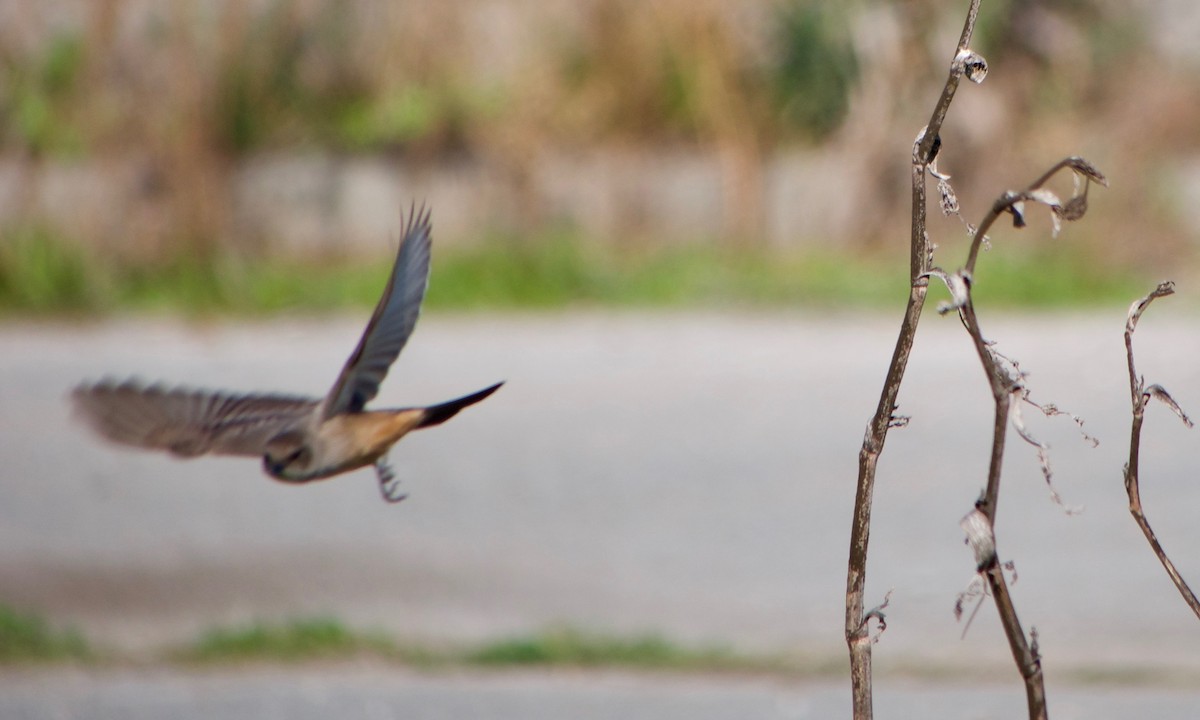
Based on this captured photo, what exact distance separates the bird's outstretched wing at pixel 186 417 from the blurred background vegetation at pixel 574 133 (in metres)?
5.48

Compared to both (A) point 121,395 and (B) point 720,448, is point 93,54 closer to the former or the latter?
(B) point 720,448

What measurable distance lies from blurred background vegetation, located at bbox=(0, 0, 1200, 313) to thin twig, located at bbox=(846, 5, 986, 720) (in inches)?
230

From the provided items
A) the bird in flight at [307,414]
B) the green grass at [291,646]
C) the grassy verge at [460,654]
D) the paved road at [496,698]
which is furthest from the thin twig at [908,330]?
the green grass at [291,646]

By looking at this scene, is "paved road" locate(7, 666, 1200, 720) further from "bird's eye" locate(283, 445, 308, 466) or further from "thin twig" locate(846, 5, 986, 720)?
"thin twig" locate(846, 5, 986, 720)

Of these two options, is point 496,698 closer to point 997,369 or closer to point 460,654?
point 460,654

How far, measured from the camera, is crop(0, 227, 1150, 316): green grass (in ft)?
22.4

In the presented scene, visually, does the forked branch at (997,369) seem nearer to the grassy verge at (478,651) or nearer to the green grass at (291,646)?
the grassy verge at (478,651)

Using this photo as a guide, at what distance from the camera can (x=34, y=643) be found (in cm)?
333

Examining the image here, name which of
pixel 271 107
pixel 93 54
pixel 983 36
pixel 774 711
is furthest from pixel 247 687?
pixel 983 36

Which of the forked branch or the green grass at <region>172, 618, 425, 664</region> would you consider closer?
the forked branch

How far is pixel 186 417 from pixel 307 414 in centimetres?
13

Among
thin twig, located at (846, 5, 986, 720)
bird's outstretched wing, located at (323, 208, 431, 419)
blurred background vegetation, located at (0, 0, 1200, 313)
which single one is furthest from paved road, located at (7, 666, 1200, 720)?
blurred background vegetation, located at (0, 0, 1200, 313)

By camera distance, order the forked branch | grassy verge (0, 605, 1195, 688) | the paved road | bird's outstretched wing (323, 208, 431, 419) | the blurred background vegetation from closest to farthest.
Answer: the forked branch → bird's outstretched wing (323, 208, 431, 419) → the paved road → grassy verge (0, 605, 1195, 688) → the blurred background vegetation

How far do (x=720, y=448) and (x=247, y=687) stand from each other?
2253 millimetres
